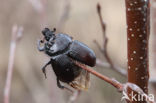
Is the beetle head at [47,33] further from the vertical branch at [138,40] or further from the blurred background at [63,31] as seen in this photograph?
the blurred background at [63,31]

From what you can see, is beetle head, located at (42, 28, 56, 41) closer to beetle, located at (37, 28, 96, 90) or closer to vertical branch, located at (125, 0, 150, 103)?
beetle, located at (37, 28, 96, 90)

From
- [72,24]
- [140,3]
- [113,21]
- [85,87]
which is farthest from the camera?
[72,24]

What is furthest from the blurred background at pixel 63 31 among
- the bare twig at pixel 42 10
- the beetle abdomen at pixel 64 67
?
the beetle abdomen at pixel 64 67

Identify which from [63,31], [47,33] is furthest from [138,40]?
[63,31]

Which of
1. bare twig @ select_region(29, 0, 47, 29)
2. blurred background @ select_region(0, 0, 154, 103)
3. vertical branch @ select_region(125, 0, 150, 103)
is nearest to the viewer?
vertical branch @ select_region(125, 0, 150, 103)

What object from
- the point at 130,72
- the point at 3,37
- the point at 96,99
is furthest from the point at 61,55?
the point at 3,37

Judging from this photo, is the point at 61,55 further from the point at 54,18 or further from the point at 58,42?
the point at 54,18

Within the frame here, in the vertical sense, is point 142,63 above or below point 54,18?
above

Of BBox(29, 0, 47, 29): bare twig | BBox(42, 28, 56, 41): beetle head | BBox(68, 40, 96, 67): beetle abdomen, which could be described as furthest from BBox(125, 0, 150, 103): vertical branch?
BBox(29, 0, 47, 29): bare twig
